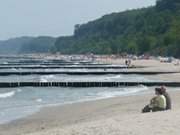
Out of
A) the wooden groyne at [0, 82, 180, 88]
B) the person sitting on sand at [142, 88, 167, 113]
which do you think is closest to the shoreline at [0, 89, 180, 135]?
the person sitting on sand at [142, 88, 167, 113]

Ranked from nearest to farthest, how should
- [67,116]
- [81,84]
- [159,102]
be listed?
[159,102]
[67,116]
[81,84]

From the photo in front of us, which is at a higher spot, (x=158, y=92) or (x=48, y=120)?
(x=158, y=92)

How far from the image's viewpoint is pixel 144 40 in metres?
147

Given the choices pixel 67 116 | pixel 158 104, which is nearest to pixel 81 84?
pixel 67 116

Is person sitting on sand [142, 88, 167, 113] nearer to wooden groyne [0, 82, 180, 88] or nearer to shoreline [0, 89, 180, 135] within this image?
shoreline [0, 89, 180, 135]

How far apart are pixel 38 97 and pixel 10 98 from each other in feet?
6.42

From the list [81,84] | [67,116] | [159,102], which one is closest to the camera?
[159,102]

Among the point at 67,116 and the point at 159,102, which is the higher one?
the point at 159,102

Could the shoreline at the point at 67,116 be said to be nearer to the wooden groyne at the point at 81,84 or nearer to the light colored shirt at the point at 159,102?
the light colored shirt at the point at 159,102

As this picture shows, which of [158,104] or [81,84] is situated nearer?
[158,104]

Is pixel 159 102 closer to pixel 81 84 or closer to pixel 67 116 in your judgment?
pixel 67 116

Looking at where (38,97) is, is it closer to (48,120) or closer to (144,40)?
(48,120)

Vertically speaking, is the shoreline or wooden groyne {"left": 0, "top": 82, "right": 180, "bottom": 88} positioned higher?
the shoreline

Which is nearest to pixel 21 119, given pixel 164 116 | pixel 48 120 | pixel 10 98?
pixel 48 120
